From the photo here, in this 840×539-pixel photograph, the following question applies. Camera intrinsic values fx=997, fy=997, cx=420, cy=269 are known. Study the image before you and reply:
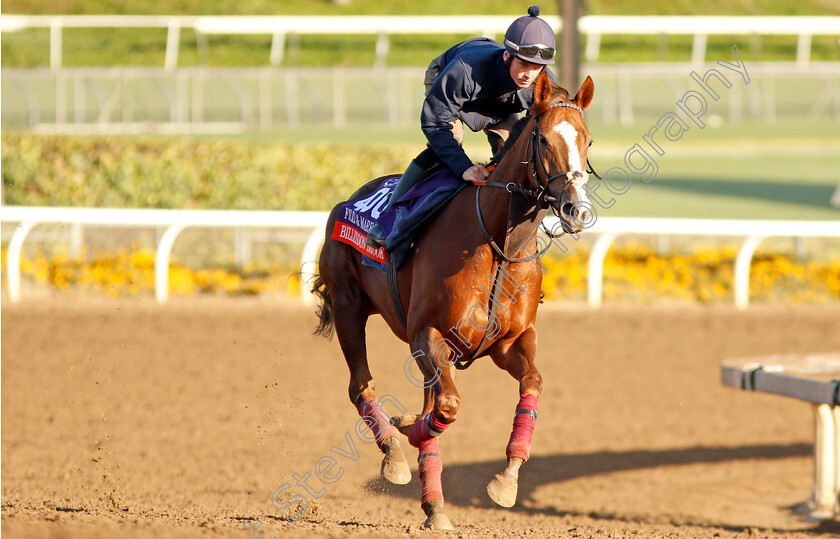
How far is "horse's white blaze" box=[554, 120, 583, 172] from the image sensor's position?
11.6 feet

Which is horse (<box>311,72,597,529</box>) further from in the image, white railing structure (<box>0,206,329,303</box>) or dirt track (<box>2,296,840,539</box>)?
white railing structure (<box>0,206,329,303</box>)

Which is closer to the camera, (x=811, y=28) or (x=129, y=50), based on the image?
(x=811, y=28)

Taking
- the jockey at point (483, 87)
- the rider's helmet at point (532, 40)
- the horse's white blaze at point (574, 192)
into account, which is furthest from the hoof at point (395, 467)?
the rider's helmet at point (532, 40)

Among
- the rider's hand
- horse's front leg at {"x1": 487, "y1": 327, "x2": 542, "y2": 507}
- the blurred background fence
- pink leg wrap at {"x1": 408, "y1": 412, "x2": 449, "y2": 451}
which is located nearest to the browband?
the rider's hand

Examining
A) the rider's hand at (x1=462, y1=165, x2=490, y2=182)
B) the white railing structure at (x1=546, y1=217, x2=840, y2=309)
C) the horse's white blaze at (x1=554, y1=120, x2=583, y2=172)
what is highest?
the horse's white blaze at (x1=554, y1=120, x2=583, y2=172)

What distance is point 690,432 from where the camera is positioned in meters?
7.27

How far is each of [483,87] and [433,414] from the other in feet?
4.54

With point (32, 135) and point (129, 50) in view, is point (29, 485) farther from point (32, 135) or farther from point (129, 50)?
point (129, 50)

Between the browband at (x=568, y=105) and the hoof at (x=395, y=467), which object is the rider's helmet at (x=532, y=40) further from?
the hoof at (x=395, y=467)


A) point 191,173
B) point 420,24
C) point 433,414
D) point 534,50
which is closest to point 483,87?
point 534,50

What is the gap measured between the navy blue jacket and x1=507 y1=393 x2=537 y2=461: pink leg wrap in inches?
39.9

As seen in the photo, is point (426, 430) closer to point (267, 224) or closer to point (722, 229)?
point (267, 224)

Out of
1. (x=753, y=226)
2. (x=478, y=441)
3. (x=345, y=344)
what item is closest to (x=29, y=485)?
(x=345, y=344)

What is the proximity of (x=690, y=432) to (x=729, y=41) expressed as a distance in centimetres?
1584
